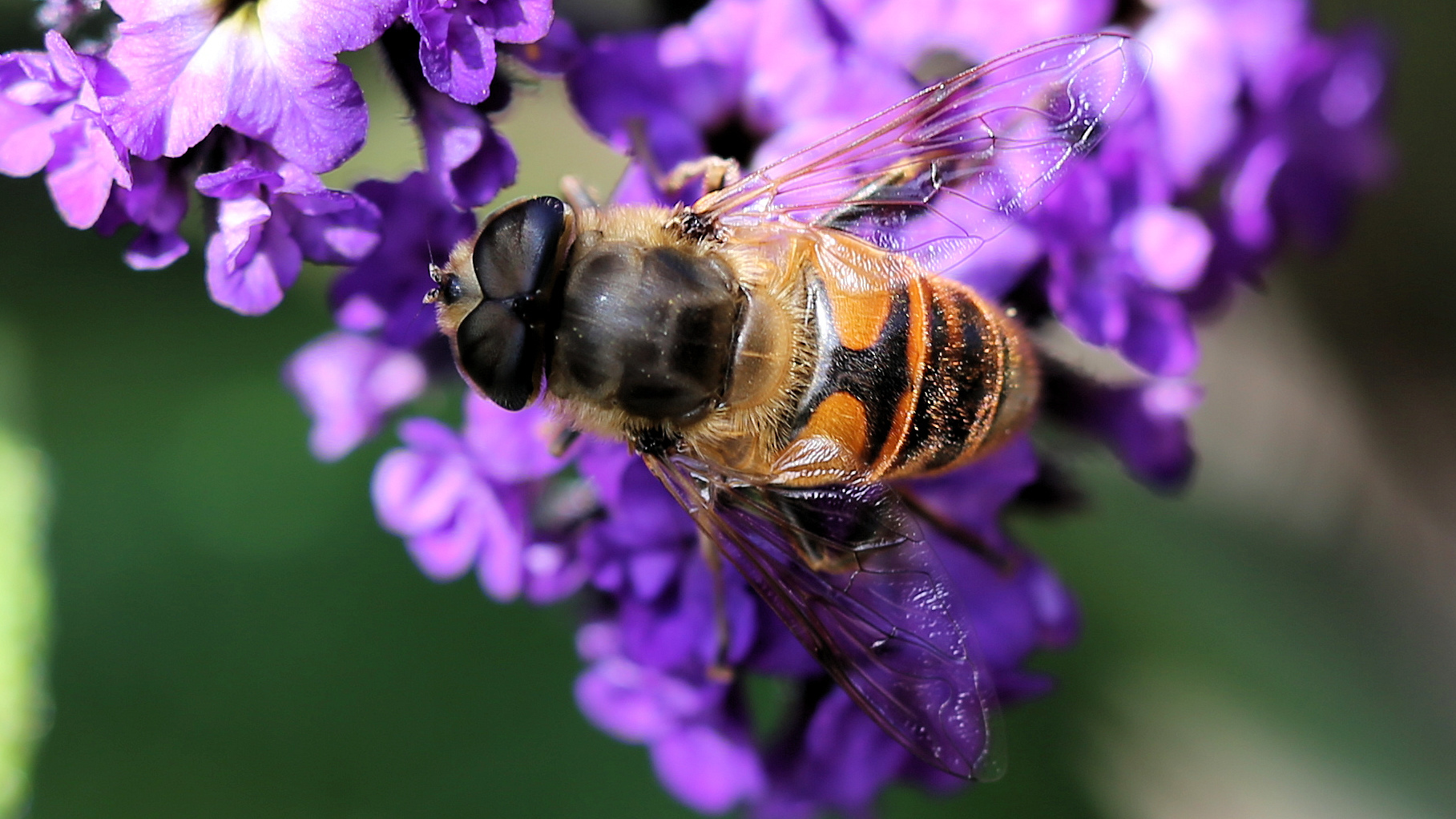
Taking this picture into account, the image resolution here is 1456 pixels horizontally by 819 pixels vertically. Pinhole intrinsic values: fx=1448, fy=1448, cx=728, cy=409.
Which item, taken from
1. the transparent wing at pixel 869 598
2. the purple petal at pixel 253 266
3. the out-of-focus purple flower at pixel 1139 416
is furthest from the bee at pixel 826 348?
the out-of-focus purple flower at pixel 1139 416

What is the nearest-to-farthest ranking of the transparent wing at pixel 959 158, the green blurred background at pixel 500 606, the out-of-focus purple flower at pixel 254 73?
Answer: the out-of-focus purple flower at pixel 254 73, the transparent wing at pixel 959 158, the green blurred background at pixel 500 606

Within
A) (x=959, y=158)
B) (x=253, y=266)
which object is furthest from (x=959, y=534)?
(x=253, y=266)

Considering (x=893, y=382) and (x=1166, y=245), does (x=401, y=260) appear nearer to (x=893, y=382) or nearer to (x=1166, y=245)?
(x=893, y=382)

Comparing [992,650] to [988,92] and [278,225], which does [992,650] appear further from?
[278,225]

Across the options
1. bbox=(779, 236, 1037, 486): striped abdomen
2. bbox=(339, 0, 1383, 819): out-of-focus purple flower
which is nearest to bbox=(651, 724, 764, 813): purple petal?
bbox=(339, 0, 1383, 819): out-of-focus purple flower

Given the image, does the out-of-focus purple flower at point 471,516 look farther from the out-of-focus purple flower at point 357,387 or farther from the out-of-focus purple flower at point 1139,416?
the out-of-focus purple flower at point 1139,416

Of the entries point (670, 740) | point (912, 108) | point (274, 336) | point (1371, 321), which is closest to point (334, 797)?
point (670, 740)
